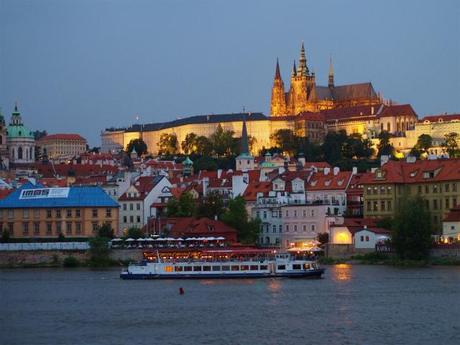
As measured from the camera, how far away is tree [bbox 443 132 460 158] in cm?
16702

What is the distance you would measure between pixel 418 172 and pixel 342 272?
755 inches

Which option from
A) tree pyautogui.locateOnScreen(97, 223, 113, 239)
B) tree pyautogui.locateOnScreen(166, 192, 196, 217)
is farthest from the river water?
tree pyautogui.locateOnScreen(166, 192, 196, 217)

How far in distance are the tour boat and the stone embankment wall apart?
1090 cm

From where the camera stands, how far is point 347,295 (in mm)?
58406

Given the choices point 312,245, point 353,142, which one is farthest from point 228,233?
point 353,142

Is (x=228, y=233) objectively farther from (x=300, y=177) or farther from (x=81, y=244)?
(x=300, y=177)

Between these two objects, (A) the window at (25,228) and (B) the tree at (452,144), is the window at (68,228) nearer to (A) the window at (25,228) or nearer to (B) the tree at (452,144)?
(A) the window at (25,228)

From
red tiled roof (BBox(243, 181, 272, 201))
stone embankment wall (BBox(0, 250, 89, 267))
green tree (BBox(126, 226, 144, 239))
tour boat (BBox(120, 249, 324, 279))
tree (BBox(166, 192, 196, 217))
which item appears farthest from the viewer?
red tiled roof (BBox(243, 181, 272, 201))

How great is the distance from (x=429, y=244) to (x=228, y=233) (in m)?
14.3

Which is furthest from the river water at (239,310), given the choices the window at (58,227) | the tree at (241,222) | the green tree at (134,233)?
the window at (58,227)

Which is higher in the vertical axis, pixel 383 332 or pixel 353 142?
pixel 353 142

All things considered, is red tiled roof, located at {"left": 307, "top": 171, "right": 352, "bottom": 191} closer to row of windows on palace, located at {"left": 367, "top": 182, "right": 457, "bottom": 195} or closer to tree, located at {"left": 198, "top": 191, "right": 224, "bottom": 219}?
row of windows on palace, located at {"left": 367, "top": 182, "right": 457, "bottom": 195}

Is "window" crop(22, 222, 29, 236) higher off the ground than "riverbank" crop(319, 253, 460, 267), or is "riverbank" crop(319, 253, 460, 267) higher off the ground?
"window" crop(22, 222, 29, 236)

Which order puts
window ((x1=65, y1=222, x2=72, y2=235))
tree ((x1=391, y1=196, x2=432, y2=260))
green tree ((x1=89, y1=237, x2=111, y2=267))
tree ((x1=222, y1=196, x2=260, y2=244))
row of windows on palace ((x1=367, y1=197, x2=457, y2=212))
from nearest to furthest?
tree ((x1=391, y1=196, x2=432, y2=260))
green tree ((x1=89, y1=237, x2=111, y2=267))
row of windows on palace ((x1=367, y1=197, x2=457, y2=212))
tree ((x1=222, y1=196, x2=260, y2=244))
window ((x1=65, y1=222, x2=72, y2=235))
